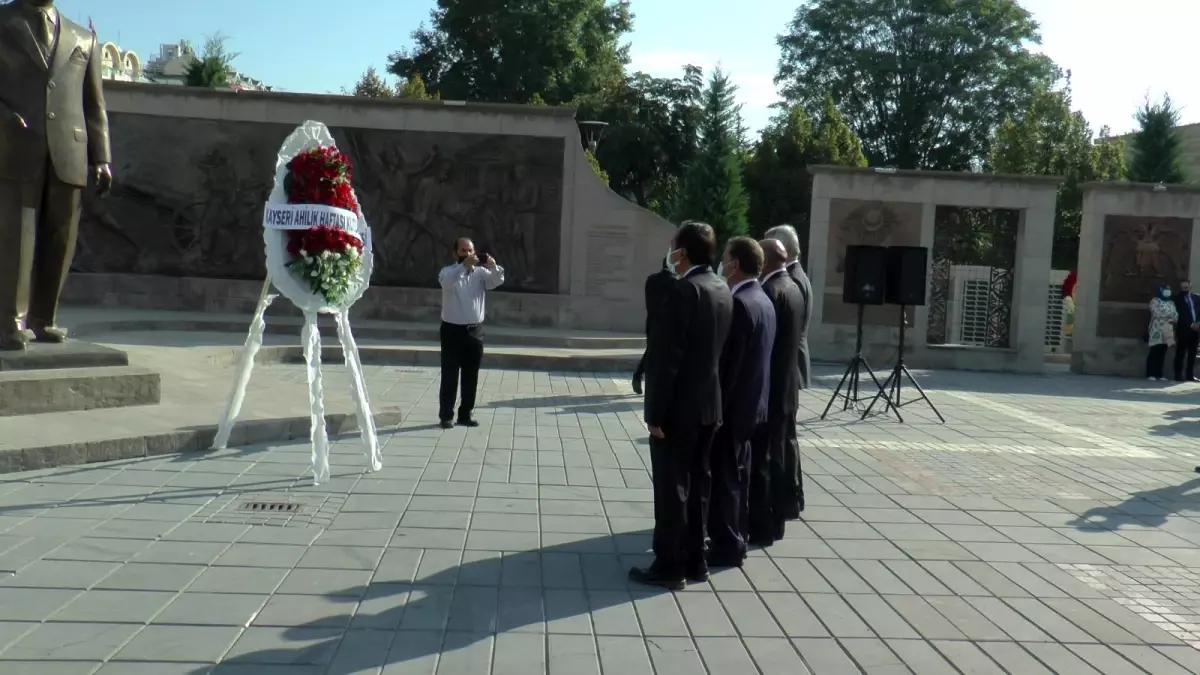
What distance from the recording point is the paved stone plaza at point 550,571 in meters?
4.55

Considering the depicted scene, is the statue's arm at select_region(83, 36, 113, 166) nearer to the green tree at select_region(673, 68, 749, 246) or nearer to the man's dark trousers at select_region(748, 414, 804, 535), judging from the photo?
the man's dark trousers at select_region(748, 414, 804, 535)

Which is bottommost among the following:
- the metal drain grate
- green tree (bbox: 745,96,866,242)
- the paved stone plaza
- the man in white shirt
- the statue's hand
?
the paved stone plaza

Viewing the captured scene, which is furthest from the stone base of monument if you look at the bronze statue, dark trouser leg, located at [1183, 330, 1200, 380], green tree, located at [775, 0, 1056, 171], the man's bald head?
green tree, located at [775, 0, 1056, 171]

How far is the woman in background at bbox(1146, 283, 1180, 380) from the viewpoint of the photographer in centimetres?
1966

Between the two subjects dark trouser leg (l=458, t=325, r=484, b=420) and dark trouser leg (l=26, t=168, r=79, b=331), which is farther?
dark trouser leg (l=458, t=325, r=484, b=420)

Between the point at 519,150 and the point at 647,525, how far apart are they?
45.9ft

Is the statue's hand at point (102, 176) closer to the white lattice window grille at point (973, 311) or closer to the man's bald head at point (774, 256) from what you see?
the man's bald head at point (774, 256)

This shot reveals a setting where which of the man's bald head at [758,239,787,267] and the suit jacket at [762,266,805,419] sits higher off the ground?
the man's bald head at [758,239,787,267]

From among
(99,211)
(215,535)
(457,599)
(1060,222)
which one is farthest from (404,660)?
(1060,222)

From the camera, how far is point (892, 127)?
160 ft

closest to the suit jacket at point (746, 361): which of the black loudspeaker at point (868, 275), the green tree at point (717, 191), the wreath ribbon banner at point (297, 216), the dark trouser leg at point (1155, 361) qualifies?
the wreath ribbon banner at point (297, 216)

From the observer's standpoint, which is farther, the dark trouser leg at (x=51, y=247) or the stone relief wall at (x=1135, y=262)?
the stone relief wall at (x=1135, y=262)

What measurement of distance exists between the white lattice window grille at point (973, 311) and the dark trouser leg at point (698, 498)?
703 inches

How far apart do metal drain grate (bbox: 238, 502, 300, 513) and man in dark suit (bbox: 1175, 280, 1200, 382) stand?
17.7 metres
